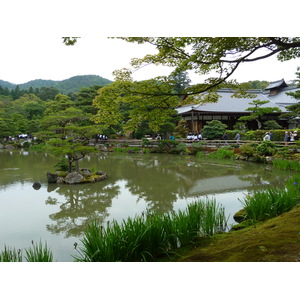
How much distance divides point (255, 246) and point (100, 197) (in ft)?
14.9

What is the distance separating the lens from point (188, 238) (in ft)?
9.71

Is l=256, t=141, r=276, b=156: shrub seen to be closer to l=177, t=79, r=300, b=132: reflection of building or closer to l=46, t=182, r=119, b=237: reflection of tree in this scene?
l=177, t=79, r=300, b=132: reflection of building

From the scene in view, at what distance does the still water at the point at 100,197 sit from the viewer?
423cm

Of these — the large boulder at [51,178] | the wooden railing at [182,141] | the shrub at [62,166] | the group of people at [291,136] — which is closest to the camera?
the large boulder at [51,178]

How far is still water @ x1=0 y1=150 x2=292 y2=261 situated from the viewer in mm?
4227

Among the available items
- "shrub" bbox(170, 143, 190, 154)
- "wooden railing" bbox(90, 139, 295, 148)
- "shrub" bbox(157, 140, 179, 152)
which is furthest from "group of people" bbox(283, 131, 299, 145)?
Answer: "shrub" bbox(157, 140, 179, 152)

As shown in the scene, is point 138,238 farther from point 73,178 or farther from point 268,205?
point 73,178

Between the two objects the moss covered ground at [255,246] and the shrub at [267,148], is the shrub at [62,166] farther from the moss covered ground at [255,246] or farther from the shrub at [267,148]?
the shrub at [267,148]

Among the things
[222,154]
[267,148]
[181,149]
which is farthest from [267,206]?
[181,149]

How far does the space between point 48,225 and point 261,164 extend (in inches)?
367

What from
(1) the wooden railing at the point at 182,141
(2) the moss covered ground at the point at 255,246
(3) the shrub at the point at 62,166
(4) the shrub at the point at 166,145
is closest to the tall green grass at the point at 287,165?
(1) the wooden railing at the point at 182,141

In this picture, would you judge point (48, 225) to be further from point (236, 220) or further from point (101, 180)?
point (101, 180)

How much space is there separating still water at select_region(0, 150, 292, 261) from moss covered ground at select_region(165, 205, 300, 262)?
2.90ft

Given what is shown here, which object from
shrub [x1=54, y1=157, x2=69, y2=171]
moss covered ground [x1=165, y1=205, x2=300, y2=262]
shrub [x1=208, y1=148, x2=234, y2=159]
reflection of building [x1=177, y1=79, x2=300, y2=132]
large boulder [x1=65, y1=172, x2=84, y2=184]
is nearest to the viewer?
moss covered ground [x1=165, y1=205, x2=300, y2=262]
